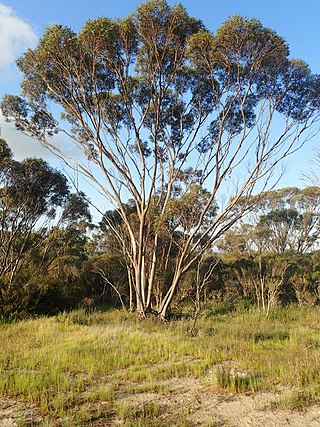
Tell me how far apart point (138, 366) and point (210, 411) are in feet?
6.41

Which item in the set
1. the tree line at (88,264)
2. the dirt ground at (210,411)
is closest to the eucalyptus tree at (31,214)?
the tree line at (88,264)

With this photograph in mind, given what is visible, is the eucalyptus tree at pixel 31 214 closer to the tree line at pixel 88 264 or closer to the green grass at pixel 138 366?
the tree line at pixel 88 264

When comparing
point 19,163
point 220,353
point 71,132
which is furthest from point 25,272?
point 220,353

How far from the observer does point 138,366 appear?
5762mm

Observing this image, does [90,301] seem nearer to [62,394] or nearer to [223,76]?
[223,76]

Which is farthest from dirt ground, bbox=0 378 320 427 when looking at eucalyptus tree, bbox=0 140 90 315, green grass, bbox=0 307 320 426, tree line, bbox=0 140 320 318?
eucalyptus tree, bbox=0 140 90 315

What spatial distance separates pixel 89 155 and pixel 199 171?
155 inches

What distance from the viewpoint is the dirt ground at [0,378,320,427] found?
147 inches

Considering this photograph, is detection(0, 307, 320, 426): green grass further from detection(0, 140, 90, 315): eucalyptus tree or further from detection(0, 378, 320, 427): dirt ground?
detection(0, 140, 90, 315): eucalyptus tree

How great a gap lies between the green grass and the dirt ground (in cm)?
7

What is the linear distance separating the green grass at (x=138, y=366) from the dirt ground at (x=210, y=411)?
7 cm

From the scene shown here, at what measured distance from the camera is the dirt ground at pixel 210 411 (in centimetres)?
373

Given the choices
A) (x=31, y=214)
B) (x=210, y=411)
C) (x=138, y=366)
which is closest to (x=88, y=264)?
(x=31, y=214)

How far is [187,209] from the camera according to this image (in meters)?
11.1
